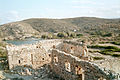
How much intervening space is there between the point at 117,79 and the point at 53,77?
23.6 feet

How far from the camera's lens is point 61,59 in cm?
1215

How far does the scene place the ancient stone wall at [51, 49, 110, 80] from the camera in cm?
802

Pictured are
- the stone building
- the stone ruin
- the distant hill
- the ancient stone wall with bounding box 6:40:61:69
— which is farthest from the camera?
the distant hill

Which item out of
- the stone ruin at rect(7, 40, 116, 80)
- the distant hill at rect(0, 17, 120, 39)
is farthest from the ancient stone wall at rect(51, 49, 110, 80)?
the distant hill at rect(0, 17, 120, 39)

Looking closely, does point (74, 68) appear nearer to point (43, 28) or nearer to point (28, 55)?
point (28, 55)

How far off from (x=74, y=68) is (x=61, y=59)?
221 cm

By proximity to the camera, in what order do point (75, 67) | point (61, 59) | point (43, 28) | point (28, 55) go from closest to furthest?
point (75, 67), point (61, 59), point (28, 55), point (43, 28)

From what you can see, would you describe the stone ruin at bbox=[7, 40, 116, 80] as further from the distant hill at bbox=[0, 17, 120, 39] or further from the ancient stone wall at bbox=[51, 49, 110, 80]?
the distant hill at bbox=[0, 17, 120, 39]

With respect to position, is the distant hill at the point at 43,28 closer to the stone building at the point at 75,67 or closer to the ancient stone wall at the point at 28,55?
the ancient stone wall at the point at 28,55

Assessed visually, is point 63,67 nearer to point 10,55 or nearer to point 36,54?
point 36,54

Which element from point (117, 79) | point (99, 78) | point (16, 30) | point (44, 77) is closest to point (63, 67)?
point (44, 77)

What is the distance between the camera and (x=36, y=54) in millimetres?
16516

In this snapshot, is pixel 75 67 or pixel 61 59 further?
pixel 61 59

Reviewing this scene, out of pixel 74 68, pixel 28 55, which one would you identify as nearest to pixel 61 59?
pixel 74 68
